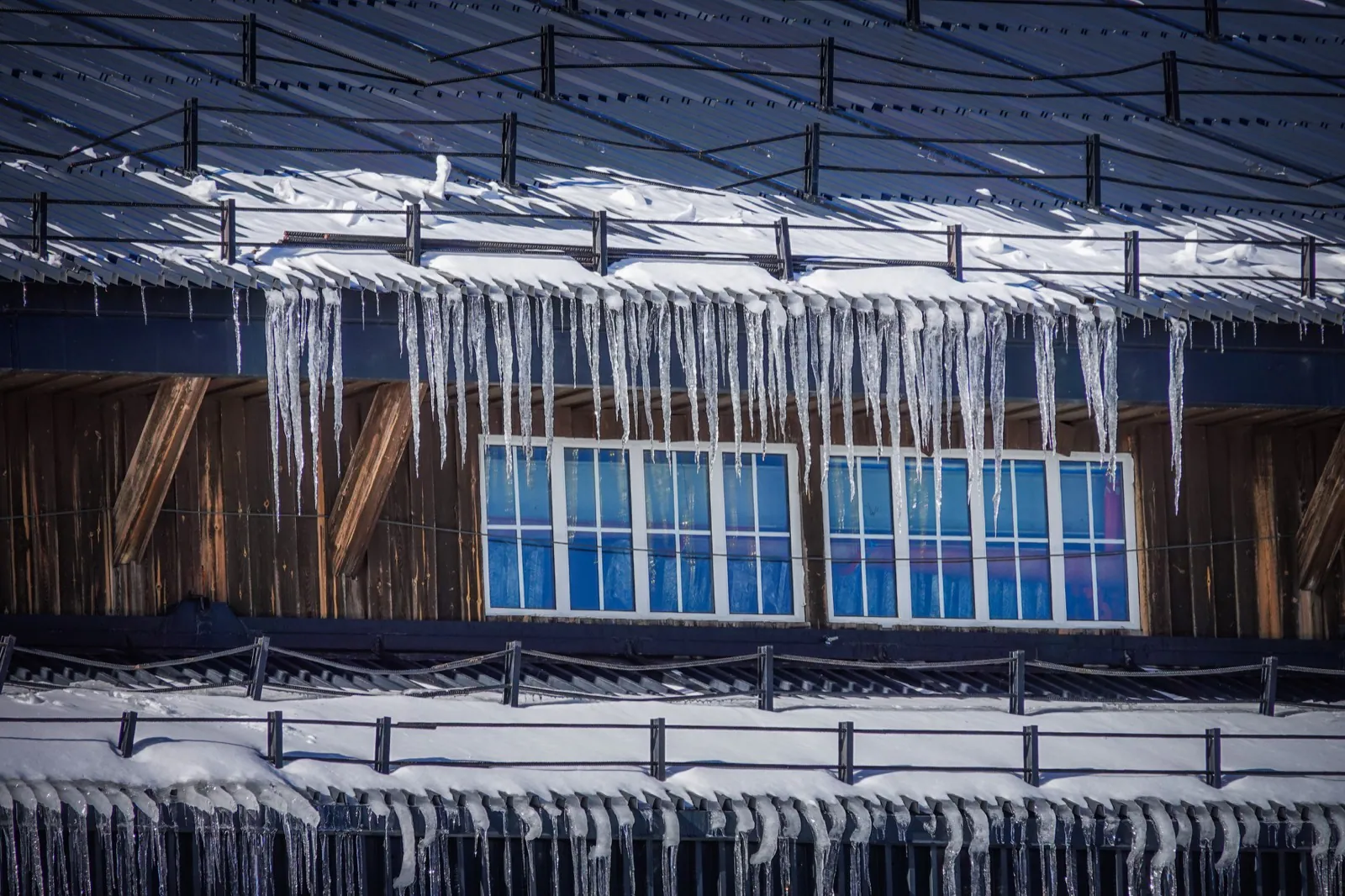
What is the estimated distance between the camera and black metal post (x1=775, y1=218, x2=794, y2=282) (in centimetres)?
1892

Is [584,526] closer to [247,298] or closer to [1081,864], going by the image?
[247,298]

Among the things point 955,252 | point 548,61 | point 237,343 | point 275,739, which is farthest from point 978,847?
point 548,61

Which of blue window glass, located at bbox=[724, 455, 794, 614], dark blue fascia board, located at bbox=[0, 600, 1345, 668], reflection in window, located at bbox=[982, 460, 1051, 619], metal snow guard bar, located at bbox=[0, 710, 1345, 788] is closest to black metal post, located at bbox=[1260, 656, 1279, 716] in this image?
metal snow guard bar, located at bbox=[0, 710, 1345, 788]

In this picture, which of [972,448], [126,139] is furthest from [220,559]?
[972,448]

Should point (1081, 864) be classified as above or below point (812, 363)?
below

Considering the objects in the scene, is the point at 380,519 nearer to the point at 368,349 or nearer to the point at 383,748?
the point at 368,349

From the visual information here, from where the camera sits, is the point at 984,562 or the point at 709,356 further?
the point at 984,562

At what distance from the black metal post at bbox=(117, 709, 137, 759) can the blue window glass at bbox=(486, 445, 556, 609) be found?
462 centimetres

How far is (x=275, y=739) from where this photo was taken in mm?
15977

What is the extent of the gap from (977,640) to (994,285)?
335 centimetres

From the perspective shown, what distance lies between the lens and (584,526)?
19.9 m

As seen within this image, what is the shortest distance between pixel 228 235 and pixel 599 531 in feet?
14.1

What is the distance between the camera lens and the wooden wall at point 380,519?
18.8m

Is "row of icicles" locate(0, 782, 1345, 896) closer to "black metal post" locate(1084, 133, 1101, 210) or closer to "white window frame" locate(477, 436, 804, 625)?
"white window frame" locate(477, 436, 804, 625)
